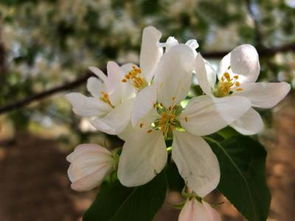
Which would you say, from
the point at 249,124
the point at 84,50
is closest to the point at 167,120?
the point at 249,124

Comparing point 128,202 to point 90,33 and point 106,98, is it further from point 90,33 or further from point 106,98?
point 90,33

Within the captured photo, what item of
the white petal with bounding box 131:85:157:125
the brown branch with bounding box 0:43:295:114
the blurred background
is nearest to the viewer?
the white petal with bounding box 131:85:157:125

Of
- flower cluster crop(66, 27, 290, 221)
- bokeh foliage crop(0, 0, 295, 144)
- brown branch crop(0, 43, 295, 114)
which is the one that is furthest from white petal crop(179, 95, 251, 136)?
bokeh foliage crop(0, 0, 295, 144)

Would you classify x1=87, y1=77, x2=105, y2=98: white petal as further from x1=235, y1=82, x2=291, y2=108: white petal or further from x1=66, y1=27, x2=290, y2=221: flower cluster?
x1=235, y1=82, x2=291, y2=108: white petal

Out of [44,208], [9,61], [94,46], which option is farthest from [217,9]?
[44,208]

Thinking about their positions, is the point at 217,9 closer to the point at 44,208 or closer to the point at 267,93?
the point at 44,208
